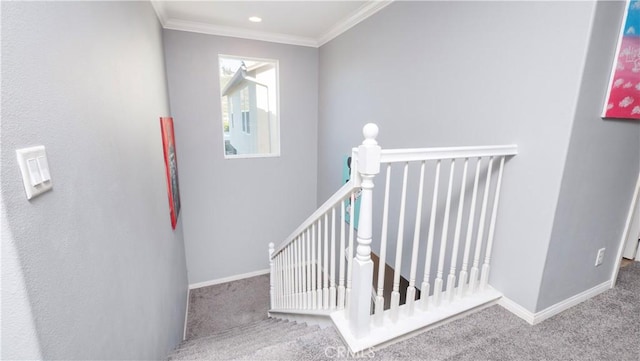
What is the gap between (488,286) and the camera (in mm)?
1880

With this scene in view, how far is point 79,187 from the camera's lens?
3.38ft

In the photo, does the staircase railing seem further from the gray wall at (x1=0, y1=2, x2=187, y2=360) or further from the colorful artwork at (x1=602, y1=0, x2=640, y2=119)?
the gray wall at (x1=0, y1=2, x2=187, y2=360)

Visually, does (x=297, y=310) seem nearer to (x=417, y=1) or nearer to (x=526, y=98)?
(x=526, y=98)

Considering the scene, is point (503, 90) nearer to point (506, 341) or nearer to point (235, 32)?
point (506, 341)

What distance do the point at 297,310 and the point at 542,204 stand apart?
191cm

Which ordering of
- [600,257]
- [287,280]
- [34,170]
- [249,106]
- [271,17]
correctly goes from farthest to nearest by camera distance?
[249,106] < [271,17] < [287,280] < [600,257] < [34,170]

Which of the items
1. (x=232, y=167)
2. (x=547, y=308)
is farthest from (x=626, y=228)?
(x=232, y=167)

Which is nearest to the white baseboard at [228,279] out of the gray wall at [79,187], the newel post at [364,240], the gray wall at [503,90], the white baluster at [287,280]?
the white baluster at [287,280]

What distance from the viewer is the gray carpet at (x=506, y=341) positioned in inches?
57.3

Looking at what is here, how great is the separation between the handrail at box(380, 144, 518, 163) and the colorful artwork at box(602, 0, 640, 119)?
1.68 ft

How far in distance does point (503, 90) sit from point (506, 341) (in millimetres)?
1422

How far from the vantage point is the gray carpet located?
1455 mm

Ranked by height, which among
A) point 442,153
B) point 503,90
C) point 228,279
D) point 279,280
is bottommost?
point 228,279

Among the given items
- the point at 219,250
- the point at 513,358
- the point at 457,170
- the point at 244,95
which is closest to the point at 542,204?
the point at 457,170
